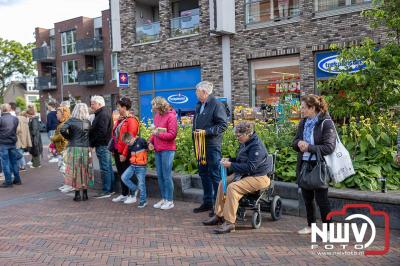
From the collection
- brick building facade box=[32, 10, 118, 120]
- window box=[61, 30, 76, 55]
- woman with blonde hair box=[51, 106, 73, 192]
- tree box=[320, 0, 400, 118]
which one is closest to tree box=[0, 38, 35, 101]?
brick building facade box=[32, 10, 118, 120]

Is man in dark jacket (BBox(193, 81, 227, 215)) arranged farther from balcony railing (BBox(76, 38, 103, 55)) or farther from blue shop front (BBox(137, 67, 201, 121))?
balcony railing (BBox(76, 38, 103, 55))

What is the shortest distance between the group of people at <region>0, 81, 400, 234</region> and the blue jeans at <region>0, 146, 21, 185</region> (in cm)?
2

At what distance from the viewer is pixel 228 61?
1523 centimetres

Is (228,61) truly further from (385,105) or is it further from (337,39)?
(385,105)

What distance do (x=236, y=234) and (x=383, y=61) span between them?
12.1 feet

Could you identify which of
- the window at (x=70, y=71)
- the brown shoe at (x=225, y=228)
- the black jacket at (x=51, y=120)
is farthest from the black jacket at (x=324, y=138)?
the window at (x=70, y=71)

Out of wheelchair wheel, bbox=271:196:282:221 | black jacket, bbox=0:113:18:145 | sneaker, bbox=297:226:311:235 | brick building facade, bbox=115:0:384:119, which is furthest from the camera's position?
brick building facade, bbox=115:0:384:119

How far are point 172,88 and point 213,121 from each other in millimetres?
11210

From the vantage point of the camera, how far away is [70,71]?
4056cm

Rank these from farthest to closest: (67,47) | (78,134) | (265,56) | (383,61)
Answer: (67,47) → (265,56) → (78,134) → (383,61)

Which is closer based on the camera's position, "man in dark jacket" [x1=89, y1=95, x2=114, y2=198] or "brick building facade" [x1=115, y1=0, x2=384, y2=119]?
"man in dark jacket" [x1=89, y1=95, x2=114, y2=198]

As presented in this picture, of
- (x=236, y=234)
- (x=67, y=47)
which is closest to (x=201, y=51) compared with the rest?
(x=236, y=234)

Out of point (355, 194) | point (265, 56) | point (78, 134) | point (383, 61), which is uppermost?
point (265, 56)

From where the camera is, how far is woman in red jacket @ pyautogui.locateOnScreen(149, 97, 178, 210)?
664 centimetres
